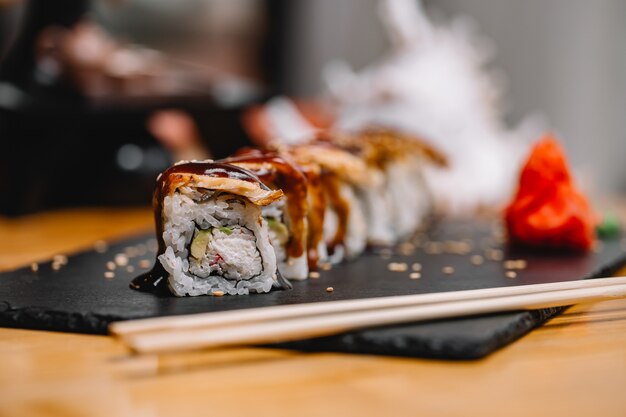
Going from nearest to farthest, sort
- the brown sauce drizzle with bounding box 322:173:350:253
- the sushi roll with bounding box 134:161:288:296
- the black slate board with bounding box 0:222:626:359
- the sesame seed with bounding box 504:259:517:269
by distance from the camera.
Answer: the black slate board with bounding box 0:222:626:359
the sushi roll with bounding box 134:161:288:296
the sesame seed with bounding box 504:259:517:269
the brown sauce drizzle with bounding box 322:173:350:253

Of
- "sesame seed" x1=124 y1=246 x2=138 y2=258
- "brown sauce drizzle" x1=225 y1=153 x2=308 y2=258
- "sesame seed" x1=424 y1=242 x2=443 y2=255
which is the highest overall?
"brown sauce drizzle" x1=225 y1=153 x2=308 y2=258

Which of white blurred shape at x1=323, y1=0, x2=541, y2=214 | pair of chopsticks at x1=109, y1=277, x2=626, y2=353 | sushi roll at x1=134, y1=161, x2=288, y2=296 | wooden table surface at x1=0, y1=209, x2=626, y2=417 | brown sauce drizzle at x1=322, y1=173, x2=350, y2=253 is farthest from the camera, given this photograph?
white blurred shape at x1=323, y1=0, x2=541, y2=214

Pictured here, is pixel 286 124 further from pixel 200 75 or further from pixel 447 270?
pixel 447 270

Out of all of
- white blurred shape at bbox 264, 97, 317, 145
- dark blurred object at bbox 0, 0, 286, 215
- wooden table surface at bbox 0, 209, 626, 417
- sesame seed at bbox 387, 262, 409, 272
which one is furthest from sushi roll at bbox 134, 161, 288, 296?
white blurred shape at bbox 264, 97, 317, 145

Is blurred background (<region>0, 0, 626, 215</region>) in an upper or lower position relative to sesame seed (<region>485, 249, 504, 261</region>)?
upper

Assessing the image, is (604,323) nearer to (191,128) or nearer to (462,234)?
(462,234)

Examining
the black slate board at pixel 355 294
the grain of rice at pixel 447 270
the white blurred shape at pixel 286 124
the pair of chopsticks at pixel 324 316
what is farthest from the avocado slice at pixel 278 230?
the white blurred shape at pixel 286 124

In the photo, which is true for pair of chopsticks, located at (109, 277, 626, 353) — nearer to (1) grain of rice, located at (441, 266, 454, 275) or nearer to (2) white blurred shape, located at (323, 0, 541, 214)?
(1) grain of rice, located at (441, 266, 454, 275)

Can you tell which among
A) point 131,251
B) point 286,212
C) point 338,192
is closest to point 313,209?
point 286,212
